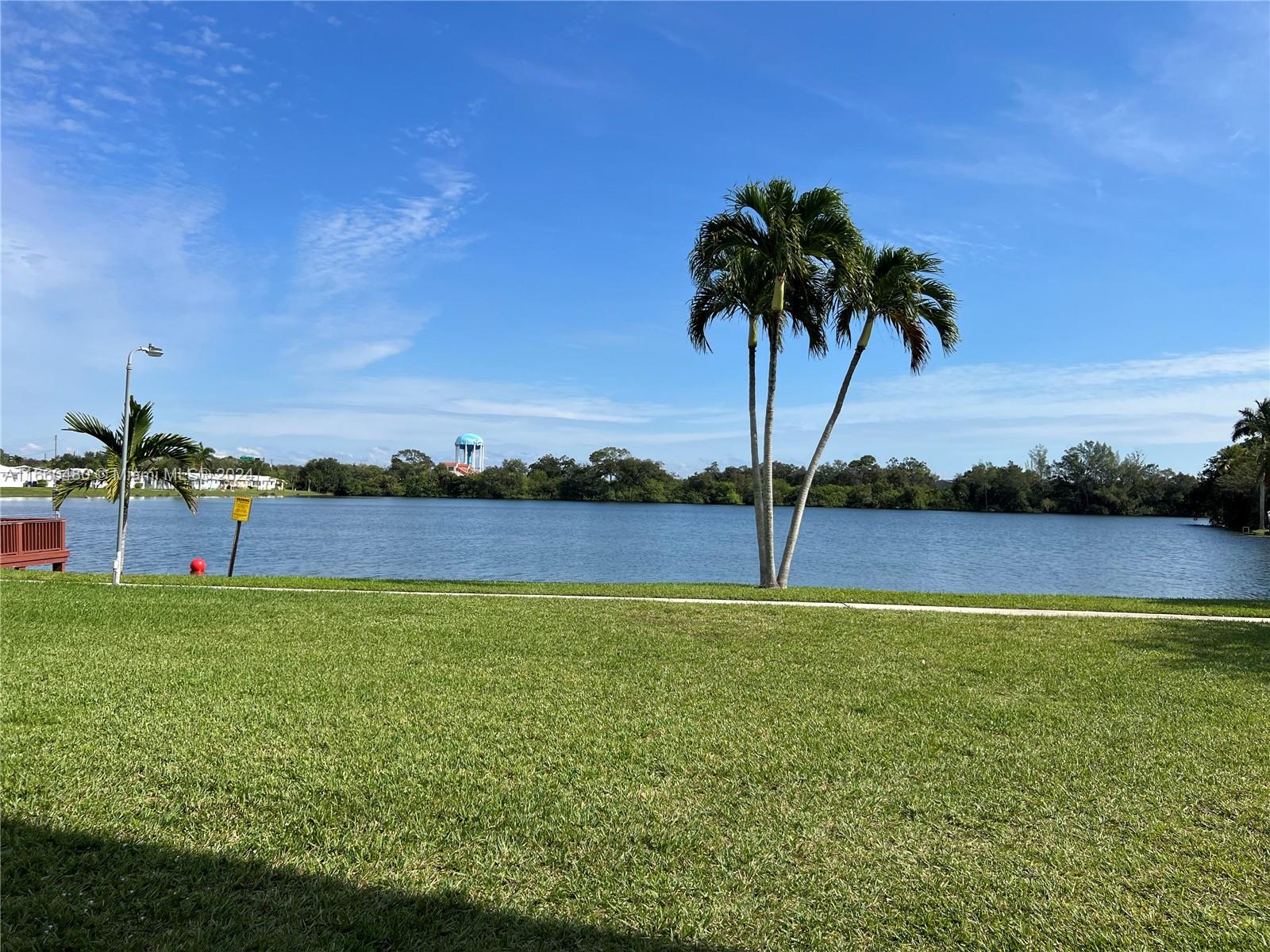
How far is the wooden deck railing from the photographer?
62.6 ft

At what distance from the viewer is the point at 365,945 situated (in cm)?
311

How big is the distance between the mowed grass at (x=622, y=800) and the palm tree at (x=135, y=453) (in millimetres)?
9656

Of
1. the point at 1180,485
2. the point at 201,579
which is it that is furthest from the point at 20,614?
the point at 1180,485

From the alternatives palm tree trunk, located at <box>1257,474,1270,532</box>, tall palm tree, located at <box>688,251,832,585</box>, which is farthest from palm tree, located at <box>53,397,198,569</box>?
palm tree trunk, located at <box>1257,474,1270,532</box>

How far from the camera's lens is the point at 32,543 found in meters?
19.9

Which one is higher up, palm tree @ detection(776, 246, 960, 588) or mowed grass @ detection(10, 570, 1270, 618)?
palm tree @ detection(776, 246, 960, 588)

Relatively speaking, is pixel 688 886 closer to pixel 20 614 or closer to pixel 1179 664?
pixel 1179 664

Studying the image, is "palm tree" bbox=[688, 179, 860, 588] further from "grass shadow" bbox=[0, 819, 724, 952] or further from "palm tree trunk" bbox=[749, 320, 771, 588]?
"grass shadow" bbox=[0, 819, 724, 952]

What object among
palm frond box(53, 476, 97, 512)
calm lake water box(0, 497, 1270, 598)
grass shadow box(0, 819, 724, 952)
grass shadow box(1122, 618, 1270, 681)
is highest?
palm frond box(53, 476, 97, 512)

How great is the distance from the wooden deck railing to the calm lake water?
4613 millimetres

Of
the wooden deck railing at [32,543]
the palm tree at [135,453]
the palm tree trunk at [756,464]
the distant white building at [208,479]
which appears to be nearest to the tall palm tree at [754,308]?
the palm tree trunk at [756,464]

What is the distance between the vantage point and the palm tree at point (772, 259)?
16.3 meters

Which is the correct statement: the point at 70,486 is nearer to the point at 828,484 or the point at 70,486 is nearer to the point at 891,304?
the point at 891,304

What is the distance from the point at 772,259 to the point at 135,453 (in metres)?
14.8
